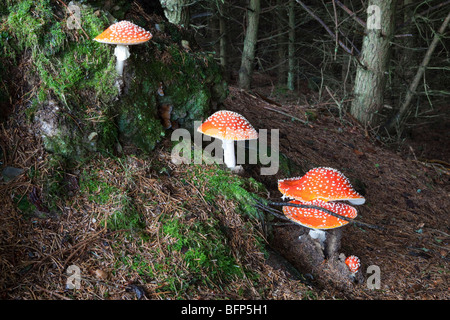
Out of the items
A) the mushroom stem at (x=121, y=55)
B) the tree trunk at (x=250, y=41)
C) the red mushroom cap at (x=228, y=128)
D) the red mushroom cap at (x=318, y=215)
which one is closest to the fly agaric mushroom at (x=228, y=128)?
the red mushroom cap at (x=228, y=128)

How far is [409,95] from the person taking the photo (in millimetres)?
7652

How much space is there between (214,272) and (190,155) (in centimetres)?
135

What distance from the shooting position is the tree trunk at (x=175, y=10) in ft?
13.7

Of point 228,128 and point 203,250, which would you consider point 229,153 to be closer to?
point 228,128

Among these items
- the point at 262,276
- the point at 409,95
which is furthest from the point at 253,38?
the point at 262,276

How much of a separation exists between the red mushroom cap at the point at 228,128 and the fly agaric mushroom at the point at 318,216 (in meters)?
0.85

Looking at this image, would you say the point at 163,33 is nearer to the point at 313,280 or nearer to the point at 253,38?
the point at 313,280

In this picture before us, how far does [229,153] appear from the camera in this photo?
11.6ft

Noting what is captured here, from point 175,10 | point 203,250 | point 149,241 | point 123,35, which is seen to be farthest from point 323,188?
point 175,10

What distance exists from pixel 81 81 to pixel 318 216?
2636mm

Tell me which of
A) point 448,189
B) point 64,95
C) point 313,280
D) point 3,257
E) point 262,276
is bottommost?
point 448,189

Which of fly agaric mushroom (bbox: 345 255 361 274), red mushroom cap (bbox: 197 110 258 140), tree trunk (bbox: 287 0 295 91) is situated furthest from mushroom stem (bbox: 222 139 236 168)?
tree trunk (bbox: 287 0 295 91)

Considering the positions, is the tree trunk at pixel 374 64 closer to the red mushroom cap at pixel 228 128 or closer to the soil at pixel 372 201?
the soil at pixel 372 201

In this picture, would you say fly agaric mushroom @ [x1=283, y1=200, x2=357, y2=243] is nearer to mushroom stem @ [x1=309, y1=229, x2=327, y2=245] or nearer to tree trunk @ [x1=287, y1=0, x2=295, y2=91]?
mushroom stem @ [x1=309, y1=229, x2=327, y2=245]
